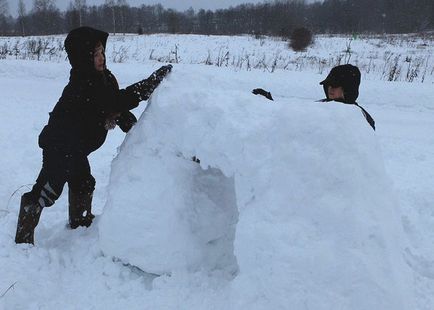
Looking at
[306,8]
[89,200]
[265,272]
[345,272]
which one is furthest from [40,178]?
[306,8]

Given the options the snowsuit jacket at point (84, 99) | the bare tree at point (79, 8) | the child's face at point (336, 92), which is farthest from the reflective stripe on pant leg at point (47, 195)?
the bare tree at point (79, 8)

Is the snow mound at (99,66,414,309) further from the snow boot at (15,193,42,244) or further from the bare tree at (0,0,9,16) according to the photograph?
the bare tree at (0,0,9,16)

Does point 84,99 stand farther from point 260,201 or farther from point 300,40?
point 300,40

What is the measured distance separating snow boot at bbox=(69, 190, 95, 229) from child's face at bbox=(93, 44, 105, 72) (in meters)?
0.97

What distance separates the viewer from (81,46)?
8.42ft

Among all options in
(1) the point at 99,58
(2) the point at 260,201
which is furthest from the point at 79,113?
(2) the point at 260,201

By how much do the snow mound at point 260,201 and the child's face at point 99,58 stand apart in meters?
0.44

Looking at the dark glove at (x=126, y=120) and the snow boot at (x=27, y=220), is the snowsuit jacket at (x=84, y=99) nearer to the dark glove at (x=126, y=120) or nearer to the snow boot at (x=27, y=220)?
the dark glove at (x=126, y=120)

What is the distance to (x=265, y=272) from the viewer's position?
75.4 inches

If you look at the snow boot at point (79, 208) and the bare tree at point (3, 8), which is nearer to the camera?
the snow boot at point (79, 208)

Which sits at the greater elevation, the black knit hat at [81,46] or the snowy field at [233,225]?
the black knit hat at [81,46]

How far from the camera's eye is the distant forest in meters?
49.5

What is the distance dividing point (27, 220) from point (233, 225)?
1.38 metres

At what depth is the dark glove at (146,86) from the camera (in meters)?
2.65
